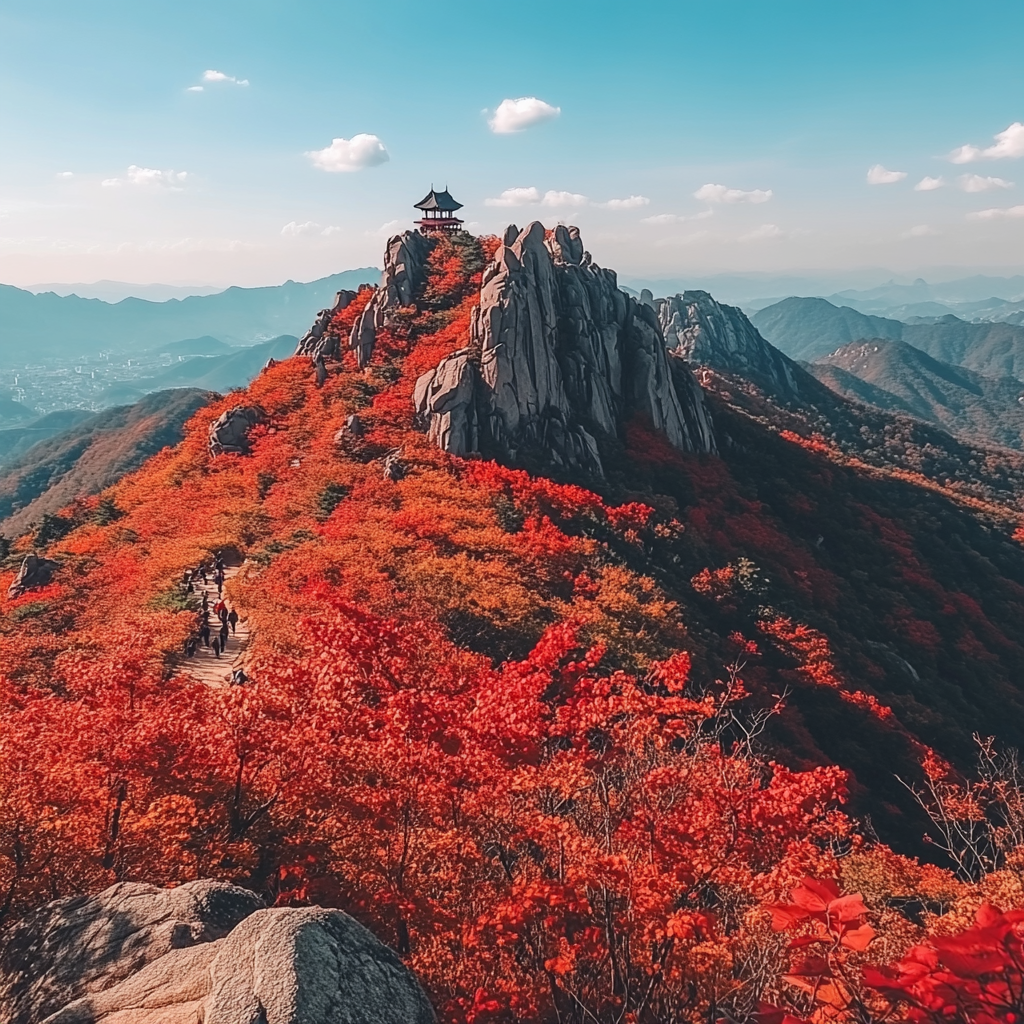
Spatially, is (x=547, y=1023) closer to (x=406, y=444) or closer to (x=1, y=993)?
(x=1, y=993)

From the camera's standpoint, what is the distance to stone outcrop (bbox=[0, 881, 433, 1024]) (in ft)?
24.5

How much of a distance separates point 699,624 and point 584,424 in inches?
785

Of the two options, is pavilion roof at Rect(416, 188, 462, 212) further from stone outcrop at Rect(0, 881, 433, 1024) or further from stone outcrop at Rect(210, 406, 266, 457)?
stone outcrop at Rect(0, 881, 433, 1024)

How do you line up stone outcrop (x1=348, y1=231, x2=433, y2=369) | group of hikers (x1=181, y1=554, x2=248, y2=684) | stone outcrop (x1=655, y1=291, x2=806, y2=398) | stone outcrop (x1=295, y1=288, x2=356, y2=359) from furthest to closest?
stone outcrop (x1=655, y1=291, x2=806, y2=398), stone outcrop (x1=295, y1=288, x2=356, y2=359), stone outcrop (x1=348, y1=231, x2=433, y2=369), group of hikers (x1=181, y1=554, x2=248, y2=684)

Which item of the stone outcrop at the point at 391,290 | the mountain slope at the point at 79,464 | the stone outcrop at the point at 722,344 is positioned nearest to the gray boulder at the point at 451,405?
the stone outcrop at the point at 391,290

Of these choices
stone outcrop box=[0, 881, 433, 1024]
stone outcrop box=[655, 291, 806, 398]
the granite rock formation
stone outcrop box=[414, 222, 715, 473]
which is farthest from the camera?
stone outcrop box=[655, 291, 806, 398]

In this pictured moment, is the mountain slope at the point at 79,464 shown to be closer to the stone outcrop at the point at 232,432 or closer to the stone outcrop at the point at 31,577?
the stone outcrop at the point at 232,432

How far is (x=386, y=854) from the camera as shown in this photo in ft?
41.9

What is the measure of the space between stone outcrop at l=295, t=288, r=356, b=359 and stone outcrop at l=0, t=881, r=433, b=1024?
53.4 metres

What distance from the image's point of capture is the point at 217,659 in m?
24.6

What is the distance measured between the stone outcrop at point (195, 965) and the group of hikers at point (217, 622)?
11.3m

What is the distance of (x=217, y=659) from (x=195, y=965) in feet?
57.9

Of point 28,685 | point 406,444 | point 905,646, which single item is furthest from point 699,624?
point 28,685

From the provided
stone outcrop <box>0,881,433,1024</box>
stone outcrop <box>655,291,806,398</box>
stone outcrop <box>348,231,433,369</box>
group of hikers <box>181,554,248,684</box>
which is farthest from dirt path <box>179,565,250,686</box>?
stone outcrop <box>655,291,806,398</box>
